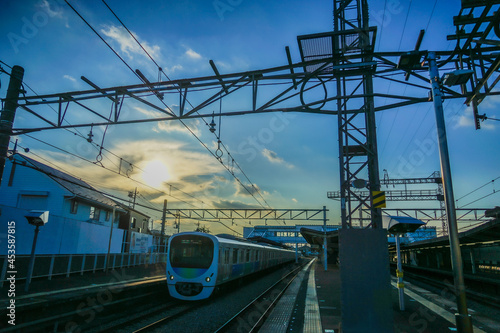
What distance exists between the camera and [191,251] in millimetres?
12188

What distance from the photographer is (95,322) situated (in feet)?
27.5

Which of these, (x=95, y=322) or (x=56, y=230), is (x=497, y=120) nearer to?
(x=95, y=322)

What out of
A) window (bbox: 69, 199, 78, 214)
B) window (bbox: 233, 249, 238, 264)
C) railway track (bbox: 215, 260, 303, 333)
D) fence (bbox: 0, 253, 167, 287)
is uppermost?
window (bbox: 69, 199, 78, 214)

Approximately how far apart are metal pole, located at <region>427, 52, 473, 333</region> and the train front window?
28.5 ft

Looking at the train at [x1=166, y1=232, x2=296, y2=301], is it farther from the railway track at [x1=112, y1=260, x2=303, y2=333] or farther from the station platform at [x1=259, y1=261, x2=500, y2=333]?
the station platform at [x1=259, y1=261, x2=500, y2=333]

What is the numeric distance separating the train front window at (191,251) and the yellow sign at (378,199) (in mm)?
7337

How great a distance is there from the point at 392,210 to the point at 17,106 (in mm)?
34441

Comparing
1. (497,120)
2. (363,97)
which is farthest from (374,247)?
(497,120)

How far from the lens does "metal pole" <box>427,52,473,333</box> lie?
15.8ft

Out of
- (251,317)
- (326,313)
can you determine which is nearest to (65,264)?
(251,317)

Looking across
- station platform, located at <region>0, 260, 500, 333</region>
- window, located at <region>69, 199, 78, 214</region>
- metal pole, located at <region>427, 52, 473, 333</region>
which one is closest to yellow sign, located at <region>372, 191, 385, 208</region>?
metal pole, located at <region>427, 52, 473, 333</region>

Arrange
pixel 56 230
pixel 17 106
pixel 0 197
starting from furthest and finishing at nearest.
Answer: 1. pixel 0 197
2. pixel 56 230
3. pixel 17 106

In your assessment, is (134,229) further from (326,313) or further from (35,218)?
(326,313)

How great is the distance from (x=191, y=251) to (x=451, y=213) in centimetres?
940
